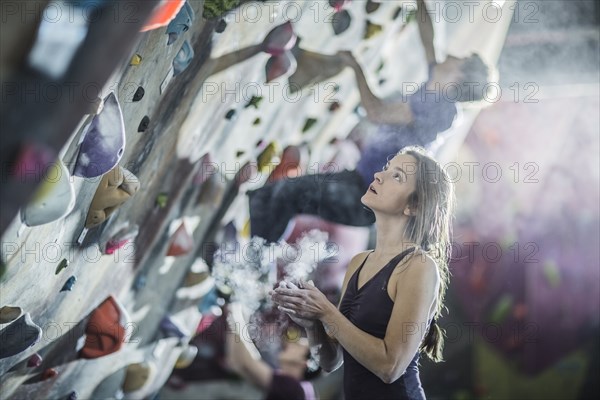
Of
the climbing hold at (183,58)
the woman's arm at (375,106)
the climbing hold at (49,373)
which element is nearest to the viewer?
the climbing hold at (183,58)

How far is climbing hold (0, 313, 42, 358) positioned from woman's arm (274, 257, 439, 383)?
714mm

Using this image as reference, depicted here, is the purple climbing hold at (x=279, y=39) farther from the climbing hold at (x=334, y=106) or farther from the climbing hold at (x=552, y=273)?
the climbing hold at (x=552, y=273)

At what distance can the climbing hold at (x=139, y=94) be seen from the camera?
5.80ft

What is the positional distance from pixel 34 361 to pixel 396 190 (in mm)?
1121

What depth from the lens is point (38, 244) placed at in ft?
5.71

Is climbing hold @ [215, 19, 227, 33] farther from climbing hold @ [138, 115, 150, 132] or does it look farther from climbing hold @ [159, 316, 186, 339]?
climbing hold @ [159, 316, 186, 339]

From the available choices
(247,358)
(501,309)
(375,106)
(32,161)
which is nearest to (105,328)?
(247,358)

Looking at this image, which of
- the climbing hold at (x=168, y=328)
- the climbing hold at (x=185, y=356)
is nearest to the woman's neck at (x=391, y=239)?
the climbing hold at (x=168, y=328)

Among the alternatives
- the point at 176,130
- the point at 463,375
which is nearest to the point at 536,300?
the point at 463,375

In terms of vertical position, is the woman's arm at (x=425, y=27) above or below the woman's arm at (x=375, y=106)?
above

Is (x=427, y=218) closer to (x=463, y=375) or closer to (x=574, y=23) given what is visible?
(x=574, y=23)

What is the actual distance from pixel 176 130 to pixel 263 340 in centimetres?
115

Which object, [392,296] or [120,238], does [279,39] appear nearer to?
[120,238]

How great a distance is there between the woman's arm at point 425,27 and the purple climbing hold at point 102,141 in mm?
1407
